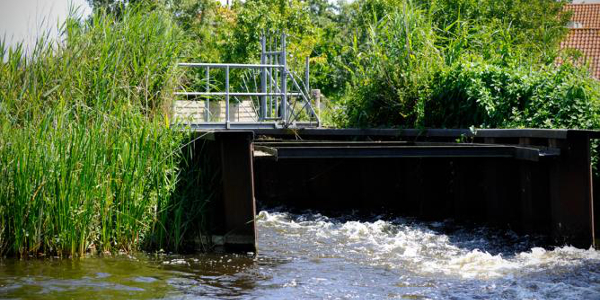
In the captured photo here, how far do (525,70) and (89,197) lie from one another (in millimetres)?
8693

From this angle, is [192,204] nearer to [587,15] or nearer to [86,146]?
[86,146]

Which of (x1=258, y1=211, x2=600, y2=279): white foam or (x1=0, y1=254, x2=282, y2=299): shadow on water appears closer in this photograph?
(x1=0, y1=254, x2=282, y2=299): shadow on water

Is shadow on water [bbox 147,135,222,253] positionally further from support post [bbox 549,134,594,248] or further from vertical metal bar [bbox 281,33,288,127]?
vertical metal bar [bbox 281,33,288,127]

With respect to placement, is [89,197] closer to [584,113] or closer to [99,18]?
[99,18]

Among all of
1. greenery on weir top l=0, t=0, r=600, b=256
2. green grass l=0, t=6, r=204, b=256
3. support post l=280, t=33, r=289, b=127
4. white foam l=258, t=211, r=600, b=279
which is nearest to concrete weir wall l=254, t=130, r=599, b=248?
support post l=280, t=33, r=289, b=127

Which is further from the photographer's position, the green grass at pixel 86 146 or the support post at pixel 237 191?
the support post at pixel 237 191

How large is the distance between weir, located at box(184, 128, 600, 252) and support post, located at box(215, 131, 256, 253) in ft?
0.04

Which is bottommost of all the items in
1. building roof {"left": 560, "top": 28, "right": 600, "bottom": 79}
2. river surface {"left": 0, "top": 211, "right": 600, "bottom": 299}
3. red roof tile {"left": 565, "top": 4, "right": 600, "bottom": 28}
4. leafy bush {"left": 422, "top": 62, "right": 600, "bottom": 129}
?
river surface {"left": 0, "top": 211, "right": 600, "bottom": 299}

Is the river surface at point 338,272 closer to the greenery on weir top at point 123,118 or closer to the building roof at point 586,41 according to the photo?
the greenery on weir top at point 123,118

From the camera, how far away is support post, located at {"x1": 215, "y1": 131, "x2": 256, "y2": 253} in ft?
32.8

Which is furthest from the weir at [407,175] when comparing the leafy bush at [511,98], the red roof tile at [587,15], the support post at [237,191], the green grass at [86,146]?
the red roof tile at [587,15]

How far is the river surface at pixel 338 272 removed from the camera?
8055 millimetres

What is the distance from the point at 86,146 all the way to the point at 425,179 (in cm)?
656

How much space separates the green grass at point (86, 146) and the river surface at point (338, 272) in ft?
1.09
